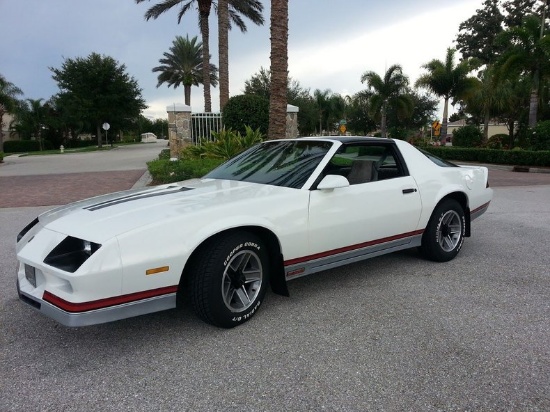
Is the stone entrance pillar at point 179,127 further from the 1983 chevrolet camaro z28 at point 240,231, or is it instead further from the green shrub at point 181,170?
the 1983 chevrolet camaro z28 at point 240,231

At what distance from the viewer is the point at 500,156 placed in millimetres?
20172

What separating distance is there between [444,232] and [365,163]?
130cm

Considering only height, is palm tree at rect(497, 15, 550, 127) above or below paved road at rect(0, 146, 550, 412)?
above

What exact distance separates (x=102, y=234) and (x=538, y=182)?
1433 centimetres

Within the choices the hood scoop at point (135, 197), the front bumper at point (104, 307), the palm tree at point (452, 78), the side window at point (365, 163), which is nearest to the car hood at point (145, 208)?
the hood scoop at point (135, 197)

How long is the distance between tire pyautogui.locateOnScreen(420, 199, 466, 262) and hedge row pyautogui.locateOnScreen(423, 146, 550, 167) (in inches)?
653

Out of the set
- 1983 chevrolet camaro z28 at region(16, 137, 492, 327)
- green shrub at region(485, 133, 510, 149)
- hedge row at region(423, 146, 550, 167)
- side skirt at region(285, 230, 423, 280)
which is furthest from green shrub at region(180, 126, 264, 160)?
green shrub at region(485, 133, 510, 149)

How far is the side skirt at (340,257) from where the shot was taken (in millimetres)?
3377

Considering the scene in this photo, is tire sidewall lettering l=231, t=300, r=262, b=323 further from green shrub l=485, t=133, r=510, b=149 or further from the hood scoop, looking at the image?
green shrub l=485, t=133, r=510, b=149

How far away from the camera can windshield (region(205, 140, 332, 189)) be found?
3660 millimetres

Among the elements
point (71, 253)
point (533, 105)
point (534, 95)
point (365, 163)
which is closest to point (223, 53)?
point (534, 95)

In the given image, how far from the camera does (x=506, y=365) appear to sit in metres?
2.61

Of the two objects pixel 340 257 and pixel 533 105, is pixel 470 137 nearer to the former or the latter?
pixel 533 105

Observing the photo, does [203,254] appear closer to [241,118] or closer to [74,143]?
[241,118]
